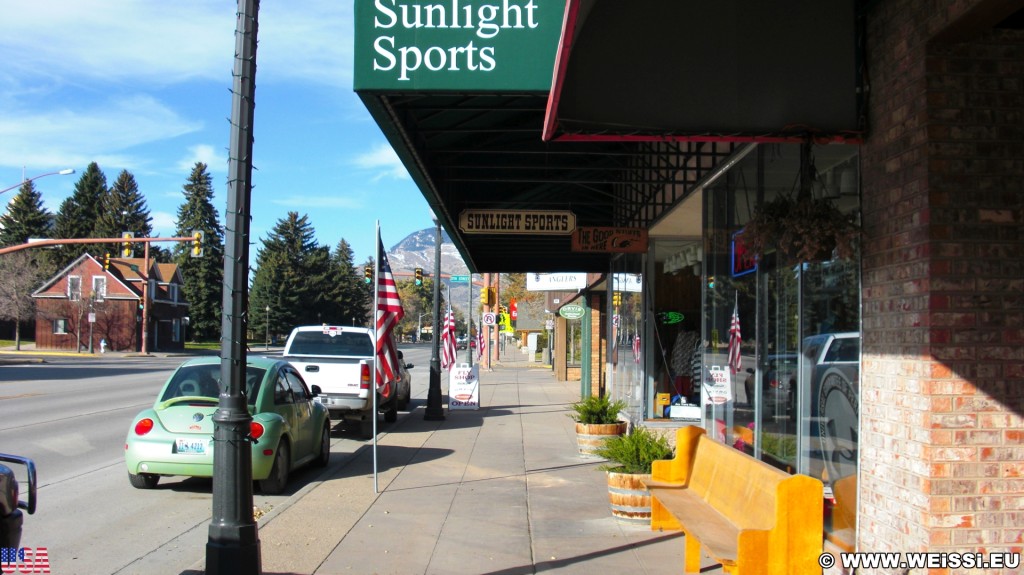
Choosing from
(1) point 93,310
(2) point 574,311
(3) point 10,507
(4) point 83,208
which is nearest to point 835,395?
(3) point 10,507

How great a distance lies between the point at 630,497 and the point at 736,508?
1.92 meters

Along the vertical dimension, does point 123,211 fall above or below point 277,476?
above

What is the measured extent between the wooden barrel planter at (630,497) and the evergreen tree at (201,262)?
249 feet

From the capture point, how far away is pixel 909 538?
482 cm

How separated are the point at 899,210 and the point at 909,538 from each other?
5.93 ft

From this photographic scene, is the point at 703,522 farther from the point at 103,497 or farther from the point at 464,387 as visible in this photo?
the point at 464,387

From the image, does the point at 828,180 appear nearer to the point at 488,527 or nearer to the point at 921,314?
the point at 921,314

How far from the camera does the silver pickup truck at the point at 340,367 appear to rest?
1549 cm

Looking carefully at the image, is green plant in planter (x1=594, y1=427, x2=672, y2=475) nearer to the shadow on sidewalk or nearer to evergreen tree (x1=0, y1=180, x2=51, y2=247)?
the shadow on sidewalk

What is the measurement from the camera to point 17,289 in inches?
2495

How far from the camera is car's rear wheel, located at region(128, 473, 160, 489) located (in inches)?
398

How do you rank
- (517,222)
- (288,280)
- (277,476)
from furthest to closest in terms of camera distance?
(288,280) < (517,222) < (277,476)

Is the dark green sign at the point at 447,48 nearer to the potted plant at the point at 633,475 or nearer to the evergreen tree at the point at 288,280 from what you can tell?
the potted plant at the point at 633,475

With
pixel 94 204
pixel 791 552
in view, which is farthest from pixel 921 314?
pixel 94 204
